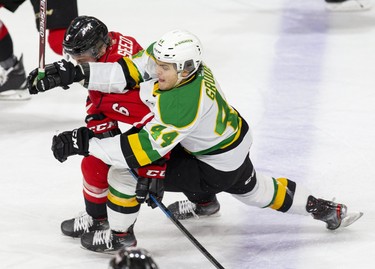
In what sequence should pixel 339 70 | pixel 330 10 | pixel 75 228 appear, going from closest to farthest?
pixel 75 228 → pixel 339 70 → pixel 330 10

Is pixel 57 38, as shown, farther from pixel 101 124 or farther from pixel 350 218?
pixel 350 218

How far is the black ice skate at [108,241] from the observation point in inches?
126

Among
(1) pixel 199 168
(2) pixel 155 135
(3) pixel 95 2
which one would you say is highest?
(2) pixel 155 135

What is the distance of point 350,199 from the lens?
3.65 m

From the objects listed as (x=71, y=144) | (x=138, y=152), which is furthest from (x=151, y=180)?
(x=71, y=144)

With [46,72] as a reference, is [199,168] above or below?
below

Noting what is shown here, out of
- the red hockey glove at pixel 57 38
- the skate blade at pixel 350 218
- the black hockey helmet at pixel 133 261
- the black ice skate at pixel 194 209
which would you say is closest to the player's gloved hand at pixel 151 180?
the black ice skate at pixel 194 209

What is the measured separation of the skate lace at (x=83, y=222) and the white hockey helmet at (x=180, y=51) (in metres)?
0.72

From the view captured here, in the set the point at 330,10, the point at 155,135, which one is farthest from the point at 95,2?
the point at 155,135

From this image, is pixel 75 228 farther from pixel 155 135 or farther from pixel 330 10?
pixel 330 10

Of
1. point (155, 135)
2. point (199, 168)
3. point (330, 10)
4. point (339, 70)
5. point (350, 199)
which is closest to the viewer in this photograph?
point (155, 135)

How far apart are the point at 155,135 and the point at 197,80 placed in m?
0.23

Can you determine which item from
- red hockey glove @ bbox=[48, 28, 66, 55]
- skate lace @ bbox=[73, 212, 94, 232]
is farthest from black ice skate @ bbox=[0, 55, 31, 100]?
skate lace @ bbox=[73, 212, 94, 232]

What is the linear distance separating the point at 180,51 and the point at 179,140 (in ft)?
0.94
